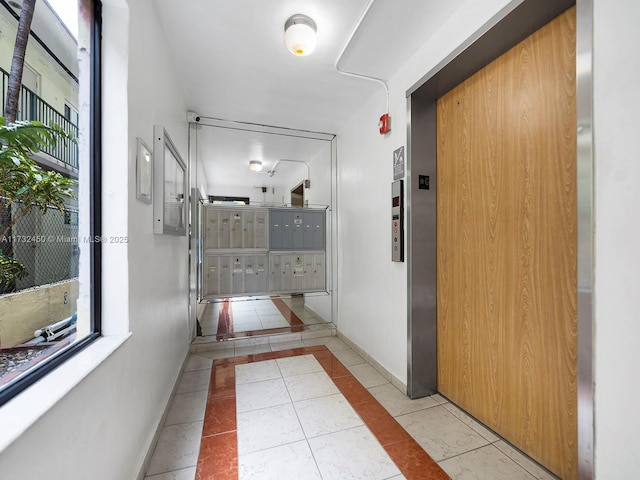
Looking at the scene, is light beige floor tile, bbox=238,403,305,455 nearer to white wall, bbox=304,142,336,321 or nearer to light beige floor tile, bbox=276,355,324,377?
light beige floor tile, bbox=276,355,324,377

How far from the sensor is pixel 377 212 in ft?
8.13

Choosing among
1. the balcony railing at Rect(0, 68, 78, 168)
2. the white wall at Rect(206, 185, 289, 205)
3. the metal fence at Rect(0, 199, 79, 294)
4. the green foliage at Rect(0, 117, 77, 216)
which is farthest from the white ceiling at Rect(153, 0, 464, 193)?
the white wall at Rect(206, 185, 289, 205)

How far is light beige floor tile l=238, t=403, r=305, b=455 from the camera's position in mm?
1539

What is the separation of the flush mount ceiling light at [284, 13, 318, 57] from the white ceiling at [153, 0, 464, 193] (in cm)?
4

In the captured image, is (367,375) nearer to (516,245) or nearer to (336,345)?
(336,345)

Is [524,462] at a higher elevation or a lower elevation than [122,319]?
lower

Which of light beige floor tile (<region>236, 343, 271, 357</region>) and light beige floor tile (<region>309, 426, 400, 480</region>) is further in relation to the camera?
light beige floor tile (<region>236, 343, 271, 357</region>)

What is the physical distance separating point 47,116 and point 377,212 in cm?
216

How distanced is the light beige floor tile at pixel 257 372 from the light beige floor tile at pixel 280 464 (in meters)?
0.82

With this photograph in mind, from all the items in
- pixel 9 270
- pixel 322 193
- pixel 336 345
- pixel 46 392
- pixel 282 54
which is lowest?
pixel 336 345

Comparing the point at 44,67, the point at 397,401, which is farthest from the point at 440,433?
the point at 44,67

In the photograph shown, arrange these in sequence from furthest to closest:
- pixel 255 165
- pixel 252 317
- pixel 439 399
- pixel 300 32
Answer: pixel 255 165 → pixel 252 317 → pixel 439 399 → pixel 300 32

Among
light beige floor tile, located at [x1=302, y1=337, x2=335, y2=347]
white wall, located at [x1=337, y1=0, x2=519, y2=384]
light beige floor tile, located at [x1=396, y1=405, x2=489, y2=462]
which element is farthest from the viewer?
light beige floor tile, located at [x1=302, y1=337, x2=335, y2=347]

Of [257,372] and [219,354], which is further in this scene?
[219,354]
